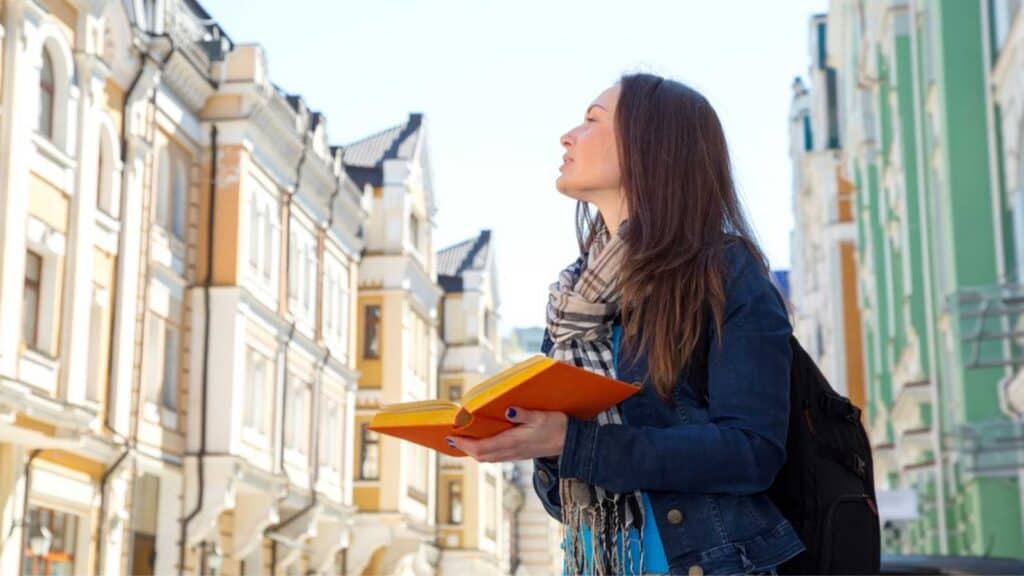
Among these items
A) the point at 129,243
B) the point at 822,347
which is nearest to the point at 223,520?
the point at 129,243

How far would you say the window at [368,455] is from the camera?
4022 cm

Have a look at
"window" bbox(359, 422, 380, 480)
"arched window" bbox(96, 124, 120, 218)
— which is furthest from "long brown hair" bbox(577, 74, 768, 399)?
"window" bbox(359, 422, 380, 480)

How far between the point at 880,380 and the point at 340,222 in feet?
48.1

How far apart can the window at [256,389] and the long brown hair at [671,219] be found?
26628mm

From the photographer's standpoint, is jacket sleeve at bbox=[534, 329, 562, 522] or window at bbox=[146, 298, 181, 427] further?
window at bbox=[146, 298, 181, 427]

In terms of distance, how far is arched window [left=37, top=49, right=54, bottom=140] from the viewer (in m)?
20.9

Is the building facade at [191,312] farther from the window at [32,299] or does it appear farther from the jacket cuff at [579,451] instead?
the jacket cuff at [579,451]

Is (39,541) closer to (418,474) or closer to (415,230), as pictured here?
(418,474)

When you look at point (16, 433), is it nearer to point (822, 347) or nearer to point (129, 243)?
point (129, 243)

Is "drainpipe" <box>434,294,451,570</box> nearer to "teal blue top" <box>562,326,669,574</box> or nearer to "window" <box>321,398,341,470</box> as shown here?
"window" <box>321,398,341,470</box>

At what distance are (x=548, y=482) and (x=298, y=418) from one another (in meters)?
30.4

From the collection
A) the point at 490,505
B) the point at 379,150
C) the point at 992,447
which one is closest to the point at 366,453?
the point at 379,150

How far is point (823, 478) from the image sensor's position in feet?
10.3

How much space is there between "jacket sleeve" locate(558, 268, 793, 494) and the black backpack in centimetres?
Answer: 9
